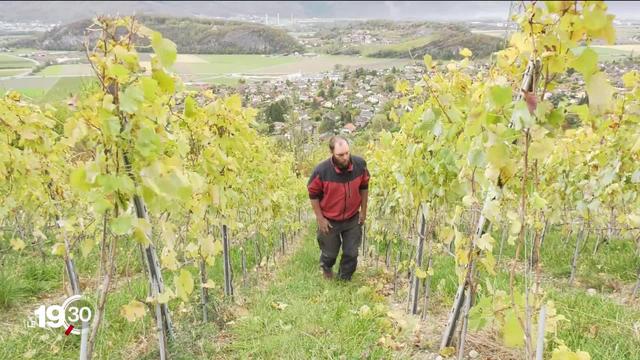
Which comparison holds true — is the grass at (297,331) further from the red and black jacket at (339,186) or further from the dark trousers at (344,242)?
the red and black jacket at (339,186)

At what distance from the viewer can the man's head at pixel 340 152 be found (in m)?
4.80

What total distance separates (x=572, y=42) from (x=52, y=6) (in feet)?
521

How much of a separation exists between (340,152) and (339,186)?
0.46 m

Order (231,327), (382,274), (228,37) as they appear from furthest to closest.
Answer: (228,37), (382,274), (231,327)

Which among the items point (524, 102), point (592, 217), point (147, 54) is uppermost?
point (147, 54)

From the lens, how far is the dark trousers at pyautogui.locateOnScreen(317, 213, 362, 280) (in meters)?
5.34

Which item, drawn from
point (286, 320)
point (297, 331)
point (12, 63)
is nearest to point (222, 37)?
point (12, 63)

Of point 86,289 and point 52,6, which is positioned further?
point 52,6

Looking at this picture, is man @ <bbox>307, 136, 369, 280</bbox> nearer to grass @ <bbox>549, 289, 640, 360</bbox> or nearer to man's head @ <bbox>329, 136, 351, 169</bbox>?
man's head @ <bbox>329, 136, 351, 169</bbox>

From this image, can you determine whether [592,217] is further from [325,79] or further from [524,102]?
[325,79]

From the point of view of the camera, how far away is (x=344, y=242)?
5.45 meters

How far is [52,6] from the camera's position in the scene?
133 meters

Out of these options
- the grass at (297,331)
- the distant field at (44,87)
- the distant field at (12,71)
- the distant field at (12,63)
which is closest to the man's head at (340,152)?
the grass at (297,331)

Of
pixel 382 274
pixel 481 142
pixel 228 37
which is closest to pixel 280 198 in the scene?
pixel 382 274
